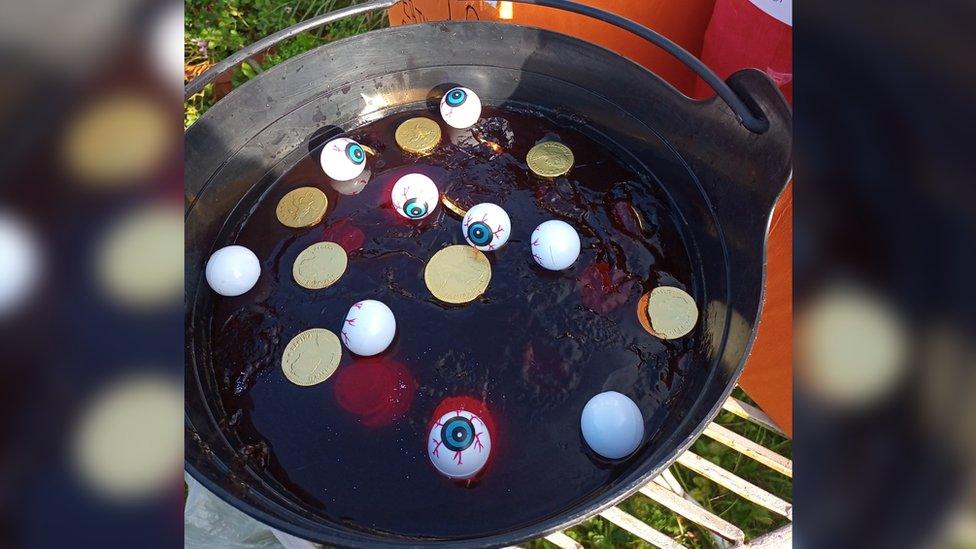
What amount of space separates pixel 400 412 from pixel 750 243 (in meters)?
0.83

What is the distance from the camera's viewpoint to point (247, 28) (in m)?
3.39

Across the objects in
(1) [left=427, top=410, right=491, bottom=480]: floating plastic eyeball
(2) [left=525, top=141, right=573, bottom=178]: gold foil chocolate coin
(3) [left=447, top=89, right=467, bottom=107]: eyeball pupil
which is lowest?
(1) [left=427, top=410, right=491, bottom=480]: floating plastic eyeball

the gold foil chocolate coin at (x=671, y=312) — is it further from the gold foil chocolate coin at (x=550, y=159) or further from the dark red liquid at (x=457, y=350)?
the gold foil chocolate coin at (x=550, y=159)

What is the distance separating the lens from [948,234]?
269 mm

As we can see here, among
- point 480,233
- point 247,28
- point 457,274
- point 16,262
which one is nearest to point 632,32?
point 480,233

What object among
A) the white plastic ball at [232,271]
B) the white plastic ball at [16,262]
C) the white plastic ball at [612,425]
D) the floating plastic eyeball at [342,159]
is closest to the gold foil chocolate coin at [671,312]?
the white plastic ball at [612,425]

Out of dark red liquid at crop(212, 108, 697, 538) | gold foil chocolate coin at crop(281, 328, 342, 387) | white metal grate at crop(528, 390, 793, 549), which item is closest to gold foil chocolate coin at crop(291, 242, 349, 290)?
dark red liquid at crop(212, 108, 697, 538)

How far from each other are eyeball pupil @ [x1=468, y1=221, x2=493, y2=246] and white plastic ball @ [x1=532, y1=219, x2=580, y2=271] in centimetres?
11

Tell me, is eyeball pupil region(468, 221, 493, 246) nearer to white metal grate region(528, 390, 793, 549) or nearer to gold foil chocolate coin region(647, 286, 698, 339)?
gold foil chocolate coin region(647, 286, 698, 339)

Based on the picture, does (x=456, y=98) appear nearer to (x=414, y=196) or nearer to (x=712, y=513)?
(x=414, y=196)

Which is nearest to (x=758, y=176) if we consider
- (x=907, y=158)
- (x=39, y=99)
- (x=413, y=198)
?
(x=413, y=198)

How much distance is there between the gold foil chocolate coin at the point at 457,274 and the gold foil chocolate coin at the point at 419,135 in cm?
35

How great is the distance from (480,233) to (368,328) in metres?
0.33

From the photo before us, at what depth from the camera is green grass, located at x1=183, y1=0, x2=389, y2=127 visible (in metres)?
3.16
